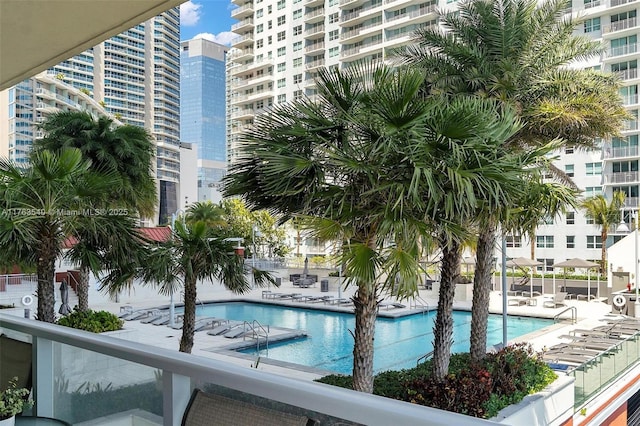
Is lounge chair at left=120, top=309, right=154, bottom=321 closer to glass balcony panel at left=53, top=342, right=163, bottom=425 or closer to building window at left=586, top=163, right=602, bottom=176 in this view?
glass balcony panel at left=53, top=342, right=163, bottom=425

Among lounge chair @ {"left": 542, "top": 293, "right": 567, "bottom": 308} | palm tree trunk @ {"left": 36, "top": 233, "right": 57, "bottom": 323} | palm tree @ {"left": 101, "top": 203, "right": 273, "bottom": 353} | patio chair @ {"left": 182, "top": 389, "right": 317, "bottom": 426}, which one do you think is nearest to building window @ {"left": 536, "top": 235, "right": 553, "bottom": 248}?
lounge chair @ {"left": 542, "top": 293, "right": 567, "bottom": 308}

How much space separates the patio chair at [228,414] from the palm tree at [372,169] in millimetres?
4667

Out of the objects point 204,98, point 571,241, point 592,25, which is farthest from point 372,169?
point 204,98

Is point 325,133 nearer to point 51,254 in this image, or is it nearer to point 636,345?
point 51,254

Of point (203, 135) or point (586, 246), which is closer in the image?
point (586, 246)

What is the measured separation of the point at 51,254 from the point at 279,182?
4.91m

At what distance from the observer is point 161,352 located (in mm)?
2258

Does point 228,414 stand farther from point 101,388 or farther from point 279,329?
point 279,329

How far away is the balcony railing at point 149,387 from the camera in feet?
5.08

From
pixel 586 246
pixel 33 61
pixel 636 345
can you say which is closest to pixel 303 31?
pixel 586 246

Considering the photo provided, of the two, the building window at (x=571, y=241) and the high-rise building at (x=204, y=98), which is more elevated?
the high-rise building at (x=204, y=98)

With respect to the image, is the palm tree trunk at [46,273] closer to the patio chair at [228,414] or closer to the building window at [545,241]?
the patio chair at [228,414]

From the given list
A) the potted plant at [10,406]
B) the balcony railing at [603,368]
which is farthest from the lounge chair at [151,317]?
the potted plant at [10,406]

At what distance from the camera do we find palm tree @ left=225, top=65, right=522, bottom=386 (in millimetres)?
6867
